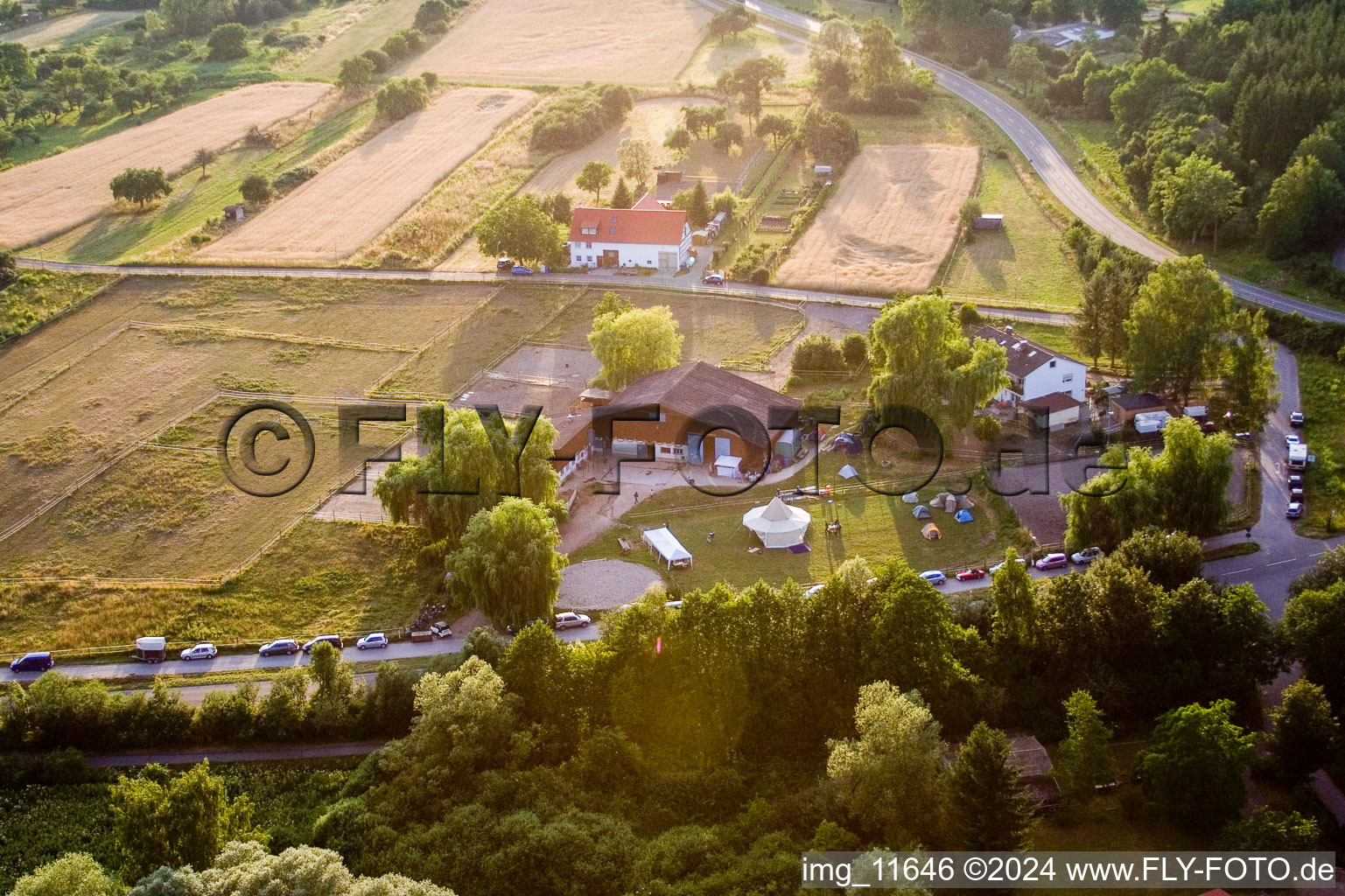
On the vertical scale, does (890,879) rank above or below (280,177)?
below

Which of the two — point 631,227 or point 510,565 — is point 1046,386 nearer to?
point 510,565

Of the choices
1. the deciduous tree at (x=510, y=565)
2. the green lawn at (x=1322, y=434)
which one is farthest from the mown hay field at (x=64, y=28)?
the green lawn at (x=1322, y=434)

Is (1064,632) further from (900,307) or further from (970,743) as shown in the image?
(900,307)

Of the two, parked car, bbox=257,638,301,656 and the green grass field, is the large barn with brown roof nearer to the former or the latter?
the green grass field

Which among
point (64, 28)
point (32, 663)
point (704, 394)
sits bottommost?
point (32, 663)

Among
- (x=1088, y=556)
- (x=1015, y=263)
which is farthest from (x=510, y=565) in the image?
(x=1015, y=263)

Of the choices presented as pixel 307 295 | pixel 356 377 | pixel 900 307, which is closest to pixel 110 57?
pixel 307 295
